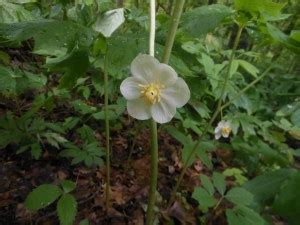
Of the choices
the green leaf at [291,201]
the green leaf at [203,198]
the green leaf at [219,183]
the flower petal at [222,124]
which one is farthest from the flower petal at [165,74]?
the flower petal at [222,124]

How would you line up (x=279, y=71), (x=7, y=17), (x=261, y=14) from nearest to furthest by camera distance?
(x=261, y=14)
(x=7, y=17)
(x=279, y=71)

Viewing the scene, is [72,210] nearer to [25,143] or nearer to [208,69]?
[25,143]

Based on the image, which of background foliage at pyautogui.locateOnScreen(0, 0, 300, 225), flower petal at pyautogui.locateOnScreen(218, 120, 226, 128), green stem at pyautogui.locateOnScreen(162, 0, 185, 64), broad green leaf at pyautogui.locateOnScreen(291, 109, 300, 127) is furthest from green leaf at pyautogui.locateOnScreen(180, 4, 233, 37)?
flower petal at pyautogui.locateOnScreen(218, 120, 226, 128)

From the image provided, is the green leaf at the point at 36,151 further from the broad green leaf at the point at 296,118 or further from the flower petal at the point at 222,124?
the flower petal at the point at 222,124

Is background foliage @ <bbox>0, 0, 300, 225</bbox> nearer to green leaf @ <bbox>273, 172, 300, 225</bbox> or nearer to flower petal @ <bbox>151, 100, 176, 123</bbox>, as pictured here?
green leaf @ <bbox>273, 172, 300, 225</bbox>

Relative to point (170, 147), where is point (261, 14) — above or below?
above

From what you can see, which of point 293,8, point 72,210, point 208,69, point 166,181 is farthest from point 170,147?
point 293,8
